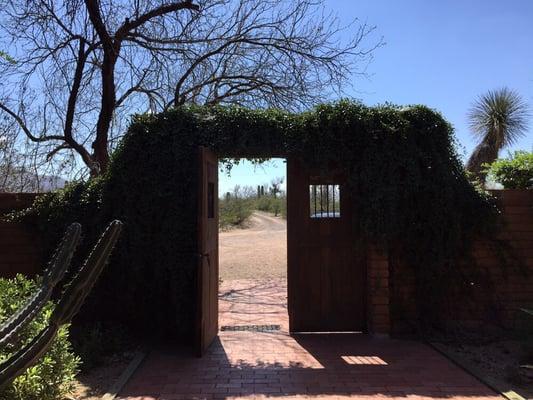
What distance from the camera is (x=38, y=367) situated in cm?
460

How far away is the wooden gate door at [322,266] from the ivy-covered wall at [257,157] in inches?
18.3

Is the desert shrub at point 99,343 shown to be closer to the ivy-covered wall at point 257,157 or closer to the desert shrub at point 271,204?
the ivy-covered wall at point 257,157

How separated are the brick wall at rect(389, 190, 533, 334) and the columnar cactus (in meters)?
4.92

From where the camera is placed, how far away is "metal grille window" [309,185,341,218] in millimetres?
7758

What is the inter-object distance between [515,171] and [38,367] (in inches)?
267

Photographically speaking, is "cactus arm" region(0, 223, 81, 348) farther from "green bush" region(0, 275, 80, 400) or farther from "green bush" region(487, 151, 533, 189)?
"green bush" region(487, 151, 533, 189)

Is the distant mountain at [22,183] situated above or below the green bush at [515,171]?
above

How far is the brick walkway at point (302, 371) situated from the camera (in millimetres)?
5289

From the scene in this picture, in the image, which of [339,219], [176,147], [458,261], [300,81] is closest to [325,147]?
[339,219]

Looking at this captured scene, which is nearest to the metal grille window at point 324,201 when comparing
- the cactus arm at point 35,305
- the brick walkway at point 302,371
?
the brick walkway at point 302,371

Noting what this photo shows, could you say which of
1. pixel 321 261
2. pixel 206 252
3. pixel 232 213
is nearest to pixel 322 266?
pixel 321 261

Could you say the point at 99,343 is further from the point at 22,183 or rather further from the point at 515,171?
the point at 22,183

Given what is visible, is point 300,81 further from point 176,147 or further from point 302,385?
point 302,385

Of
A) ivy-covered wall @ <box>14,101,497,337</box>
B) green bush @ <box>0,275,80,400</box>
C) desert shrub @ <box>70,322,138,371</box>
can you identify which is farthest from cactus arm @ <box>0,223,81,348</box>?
ivy-covered wall @ <box>14,101,497,337</box>
